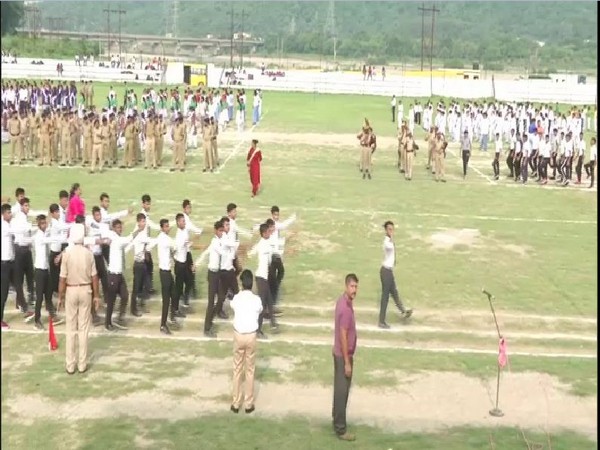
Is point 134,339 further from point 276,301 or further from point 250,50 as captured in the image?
point 250,50

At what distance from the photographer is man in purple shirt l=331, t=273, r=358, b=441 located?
25.6ft

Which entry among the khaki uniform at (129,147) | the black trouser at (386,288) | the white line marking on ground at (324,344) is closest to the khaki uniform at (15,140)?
the khaki uniform at (129,147)

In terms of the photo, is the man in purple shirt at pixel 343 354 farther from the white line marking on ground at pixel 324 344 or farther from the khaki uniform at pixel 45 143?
the khaki uniform at pixel 45 143

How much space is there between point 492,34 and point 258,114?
169070 millimetres

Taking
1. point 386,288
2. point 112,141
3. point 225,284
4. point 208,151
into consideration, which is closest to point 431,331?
point 386,288

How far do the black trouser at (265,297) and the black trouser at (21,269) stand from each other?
325 cm

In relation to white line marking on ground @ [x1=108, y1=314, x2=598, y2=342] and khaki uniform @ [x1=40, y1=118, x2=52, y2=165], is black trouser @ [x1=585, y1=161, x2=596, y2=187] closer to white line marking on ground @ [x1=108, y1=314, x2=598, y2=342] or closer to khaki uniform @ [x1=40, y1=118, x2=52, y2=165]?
white line marking on ground @ [x1=108, y1=314, x2=598, y2=342]

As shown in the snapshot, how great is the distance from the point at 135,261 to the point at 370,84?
1942 inches

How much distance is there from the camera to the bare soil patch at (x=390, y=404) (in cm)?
838

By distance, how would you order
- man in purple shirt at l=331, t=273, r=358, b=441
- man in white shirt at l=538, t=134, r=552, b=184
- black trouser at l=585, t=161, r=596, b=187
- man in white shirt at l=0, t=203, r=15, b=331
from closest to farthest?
1. man in purple shirt at l=331, t=273, r=358, b=441
2. man in white shirt at l=0, t=203, r=15, b=331
3. man in white shirt at l=538, t=134, r=552, b=184
4. black trouser at l=585, t=161, r=596, b=187

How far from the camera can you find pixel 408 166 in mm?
23328

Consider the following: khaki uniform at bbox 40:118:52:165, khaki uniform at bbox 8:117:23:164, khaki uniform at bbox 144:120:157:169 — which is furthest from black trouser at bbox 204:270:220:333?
khaki uniform at bbox 40:118:52:165

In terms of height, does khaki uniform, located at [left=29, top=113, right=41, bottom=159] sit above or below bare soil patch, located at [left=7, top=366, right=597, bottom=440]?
above

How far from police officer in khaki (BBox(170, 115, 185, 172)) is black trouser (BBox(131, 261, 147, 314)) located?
1172 centimetres
